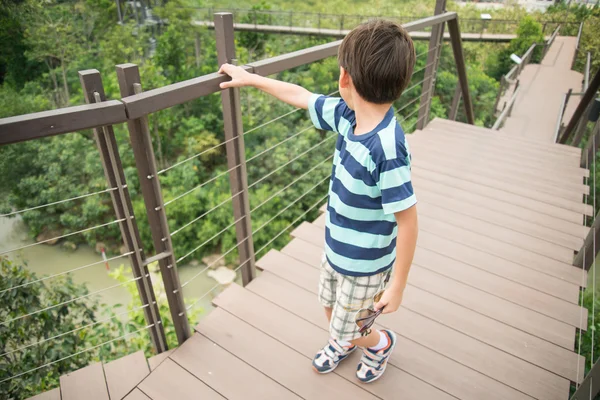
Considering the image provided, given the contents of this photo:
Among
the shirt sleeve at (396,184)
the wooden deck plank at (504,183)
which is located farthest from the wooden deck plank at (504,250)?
the shirt sleeve at (396,184)

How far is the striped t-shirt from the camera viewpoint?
1.01 metres

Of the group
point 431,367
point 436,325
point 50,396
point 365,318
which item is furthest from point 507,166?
point 50,396

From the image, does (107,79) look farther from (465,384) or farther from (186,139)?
(465,384)

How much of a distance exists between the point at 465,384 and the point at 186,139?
13.2 m

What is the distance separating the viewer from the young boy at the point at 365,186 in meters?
0.98

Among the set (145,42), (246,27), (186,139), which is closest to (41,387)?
(186,139)

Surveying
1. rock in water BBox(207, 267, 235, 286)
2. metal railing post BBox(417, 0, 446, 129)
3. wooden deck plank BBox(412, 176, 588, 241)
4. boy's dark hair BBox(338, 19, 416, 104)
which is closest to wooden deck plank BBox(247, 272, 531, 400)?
boy's dark hair BBox(338, 19, 416, 104)

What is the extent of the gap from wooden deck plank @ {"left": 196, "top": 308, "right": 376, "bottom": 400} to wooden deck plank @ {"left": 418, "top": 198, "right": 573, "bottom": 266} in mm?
1336

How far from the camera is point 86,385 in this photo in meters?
1.46

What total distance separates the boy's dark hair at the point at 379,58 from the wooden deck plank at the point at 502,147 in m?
2.68

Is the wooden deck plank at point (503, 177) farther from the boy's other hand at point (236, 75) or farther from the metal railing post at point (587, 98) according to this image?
the boy's other hand at point (236, 75)

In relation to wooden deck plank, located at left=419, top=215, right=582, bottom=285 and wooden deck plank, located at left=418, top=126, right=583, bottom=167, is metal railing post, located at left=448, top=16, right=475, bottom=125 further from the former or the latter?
wooden deck plank, located at left=419, top=215, right=582, bottom=285

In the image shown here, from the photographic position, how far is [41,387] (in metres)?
2.09

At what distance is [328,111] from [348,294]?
60cm
